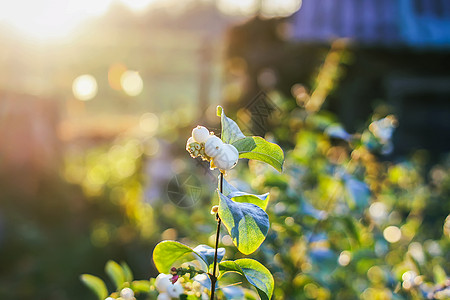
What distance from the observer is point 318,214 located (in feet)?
3.91

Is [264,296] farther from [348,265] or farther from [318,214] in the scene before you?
[348,265]

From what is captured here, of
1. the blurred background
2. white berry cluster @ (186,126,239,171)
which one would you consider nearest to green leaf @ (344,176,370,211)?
the blurred background

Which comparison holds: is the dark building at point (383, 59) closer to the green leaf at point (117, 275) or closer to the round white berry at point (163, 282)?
the green leaf at point (117, 275)

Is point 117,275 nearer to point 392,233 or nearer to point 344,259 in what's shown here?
point 344,259

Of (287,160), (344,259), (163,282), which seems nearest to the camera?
(163,282)

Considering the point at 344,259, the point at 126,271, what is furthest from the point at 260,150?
the point at 344,259

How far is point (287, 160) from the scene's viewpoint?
63.4 inches

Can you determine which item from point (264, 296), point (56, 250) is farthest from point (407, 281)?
point (56, 250)

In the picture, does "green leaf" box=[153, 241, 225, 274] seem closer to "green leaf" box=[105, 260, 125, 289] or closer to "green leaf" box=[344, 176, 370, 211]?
"green leaf" box=[105, 260, 125, 289]

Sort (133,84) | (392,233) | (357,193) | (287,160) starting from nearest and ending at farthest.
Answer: (357,193) < (287,160) < (392,233) < (133,84)

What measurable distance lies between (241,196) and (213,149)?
0.10 m

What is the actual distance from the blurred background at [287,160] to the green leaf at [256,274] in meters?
0.45

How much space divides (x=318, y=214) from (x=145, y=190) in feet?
10.0

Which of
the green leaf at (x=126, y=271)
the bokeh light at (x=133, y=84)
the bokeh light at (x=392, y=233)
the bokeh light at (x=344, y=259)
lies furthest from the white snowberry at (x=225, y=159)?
the bokeh light at (x=133, y=84)
